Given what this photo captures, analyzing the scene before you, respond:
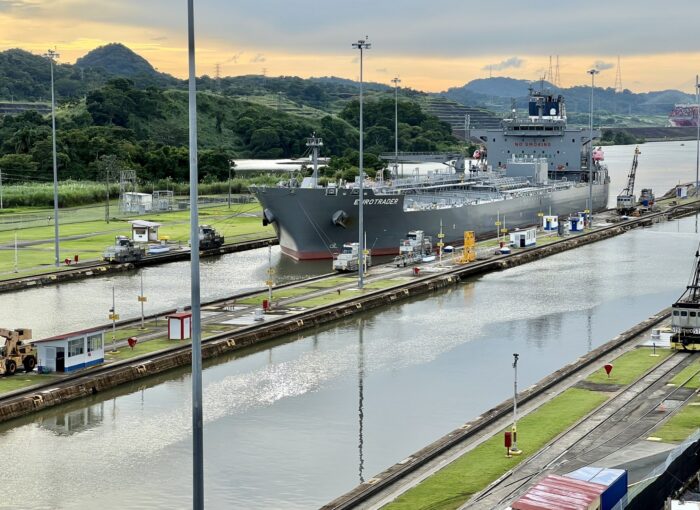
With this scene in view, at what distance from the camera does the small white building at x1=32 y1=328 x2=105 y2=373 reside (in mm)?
38406

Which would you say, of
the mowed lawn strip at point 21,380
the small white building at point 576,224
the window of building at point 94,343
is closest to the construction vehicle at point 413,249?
the small white building at point 576,224

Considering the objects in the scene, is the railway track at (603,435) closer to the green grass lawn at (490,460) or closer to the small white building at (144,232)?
the green grass lawn at (490,460)

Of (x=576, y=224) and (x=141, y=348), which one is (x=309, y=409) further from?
(x=576, y=224)

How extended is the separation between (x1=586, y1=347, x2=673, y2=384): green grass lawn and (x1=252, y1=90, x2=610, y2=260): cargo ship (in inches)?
1324

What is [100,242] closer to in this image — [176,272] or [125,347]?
[176,272]

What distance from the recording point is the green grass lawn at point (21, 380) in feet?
120

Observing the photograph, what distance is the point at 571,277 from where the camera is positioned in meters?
69.6

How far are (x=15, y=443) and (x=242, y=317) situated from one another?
19221 millimetres

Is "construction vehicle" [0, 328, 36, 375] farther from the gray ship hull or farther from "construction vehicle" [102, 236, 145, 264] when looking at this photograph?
the gray ship hull

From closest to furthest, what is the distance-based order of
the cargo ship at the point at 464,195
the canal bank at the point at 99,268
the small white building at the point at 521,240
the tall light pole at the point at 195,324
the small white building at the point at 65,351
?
the tall light pole at the point at 195,324 → the small white building at the point at 65,351 → the canal bank at the point at 99,268 → the cargo ship at the point at 464,195 → the small white building at the point at 521,240

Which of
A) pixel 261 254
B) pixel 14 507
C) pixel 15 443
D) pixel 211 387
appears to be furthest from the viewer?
pixel 261 254

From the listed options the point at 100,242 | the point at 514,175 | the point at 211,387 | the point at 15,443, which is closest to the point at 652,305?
the point at 211,387

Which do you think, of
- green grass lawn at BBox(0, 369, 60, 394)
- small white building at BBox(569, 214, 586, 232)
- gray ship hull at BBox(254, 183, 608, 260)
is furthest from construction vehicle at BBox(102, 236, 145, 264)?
small white building at BBox(569, 214, 586, 232)

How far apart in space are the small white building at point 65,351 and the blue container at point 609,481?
21.7 meters
